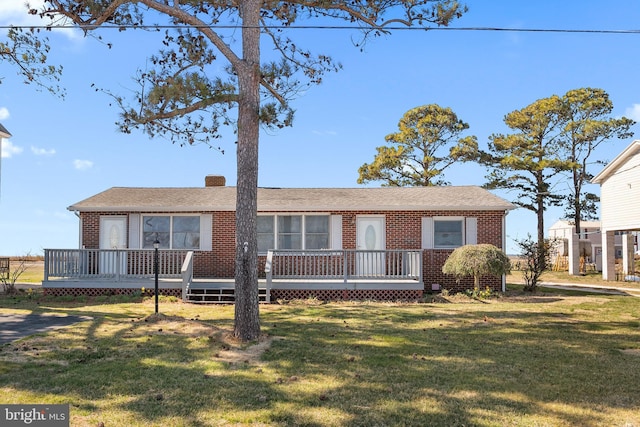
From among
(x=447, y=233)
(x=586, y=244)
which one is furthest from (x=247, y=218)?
(x=586, y=244)

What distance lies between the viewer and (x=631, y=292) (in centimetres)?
2072

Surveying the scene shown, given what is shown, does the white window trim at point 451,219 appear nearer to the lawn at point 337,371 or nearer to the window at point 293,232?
the window at point 293,232

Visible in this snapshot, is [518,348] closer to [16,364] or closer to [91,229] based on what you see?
[16,364]

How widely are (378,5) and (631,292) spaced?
16.3m

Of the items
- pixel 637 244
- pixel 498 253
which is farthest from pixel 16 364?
pixel 637 244

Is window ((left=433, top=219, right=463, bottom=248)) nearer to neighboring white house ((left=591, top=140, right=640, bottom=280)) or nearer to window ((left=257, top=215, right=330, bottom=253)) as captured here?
window ((left=257, top=215, right=330, bottom=253))

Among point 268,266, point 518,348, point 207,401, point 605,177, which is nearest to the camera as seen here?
point 207,401

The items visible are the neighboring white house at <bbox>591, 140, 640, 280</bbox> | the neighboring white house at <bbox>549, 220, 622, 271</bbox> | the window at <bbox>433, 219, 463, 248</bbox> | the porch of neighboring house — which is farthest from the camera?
the neighboring white house at <bbox>549, 220, 622, 271</bbox>

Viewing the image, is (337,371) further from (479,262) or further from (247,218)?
(479,262)

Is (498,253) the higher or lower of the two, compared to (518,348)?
higher

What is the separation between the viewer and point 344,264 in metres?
16.4

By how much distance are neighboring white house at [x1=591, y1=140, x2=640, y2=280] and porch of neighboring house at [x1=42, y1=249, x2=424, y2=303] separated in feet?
45.8

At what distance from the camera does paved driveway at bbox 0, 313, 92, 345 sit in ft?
33.3

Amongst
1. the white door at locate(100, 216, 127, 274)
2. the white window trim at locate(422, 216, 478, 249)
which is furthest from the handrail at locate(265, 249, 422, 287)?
the white door at locate(100, 216, 127, 274)
